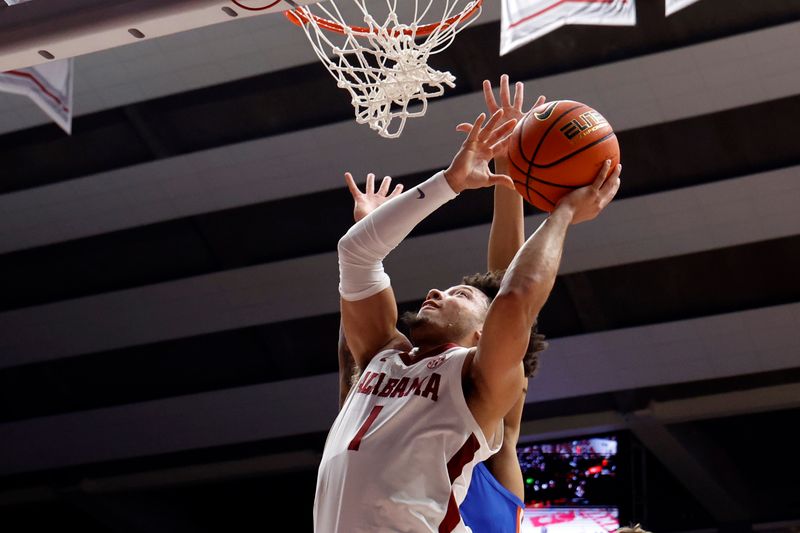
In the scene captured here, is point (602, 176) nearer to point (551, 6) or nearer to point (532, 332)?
point (532, 332)

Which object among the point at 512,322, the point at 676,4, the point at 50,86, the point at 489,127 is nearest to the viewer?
the point at 512,322

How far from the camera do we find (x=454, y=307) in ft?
10.4

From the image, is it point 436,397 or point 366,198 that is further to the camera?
point 366,198

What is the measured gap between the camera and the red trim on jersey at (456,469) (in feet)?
8.79

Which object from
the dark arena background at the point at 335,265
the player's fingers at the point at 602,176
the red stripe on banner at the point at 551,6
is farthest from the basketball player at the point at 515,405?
the dark arena background at the point at 335,265

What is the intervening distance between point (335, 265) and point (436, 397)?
7859 mm

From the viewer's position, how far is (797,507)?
11258 mm

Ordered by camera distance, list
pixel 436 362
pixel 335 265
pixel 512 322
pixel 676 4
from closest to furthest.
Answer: pixel 512 322 < pixel 436 362 < pixel 676 4 < pixel 335 265

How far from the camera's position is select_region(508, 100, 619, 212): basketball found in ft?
10.00

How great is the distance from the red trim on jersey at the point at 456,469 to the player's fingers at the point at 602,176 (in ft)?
2.54

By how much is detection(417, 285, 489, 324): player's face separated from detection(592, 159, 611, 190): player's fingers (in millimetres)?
496

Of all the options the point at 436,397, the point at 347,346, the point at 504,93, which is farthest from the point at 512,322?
the point at 504,93

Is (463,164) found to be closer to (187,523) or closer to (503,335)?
(503,335)

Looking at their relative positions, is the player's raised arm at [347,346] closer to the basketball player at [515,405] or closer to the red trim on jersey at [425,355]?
the basketball player at [515,405]
